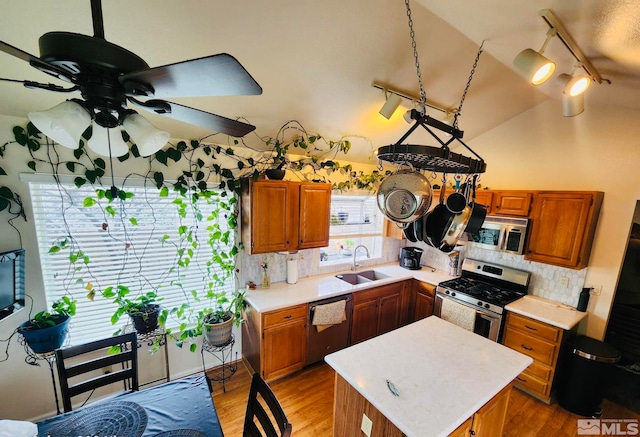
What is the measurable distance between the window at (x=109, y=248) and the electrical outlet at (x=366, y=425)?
6.41ft

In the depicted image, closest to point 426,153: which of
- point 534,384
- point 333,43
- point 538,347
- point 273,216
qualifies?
point 333,43

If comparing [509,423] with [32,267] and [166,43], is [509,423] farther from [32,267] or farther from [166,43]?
[32,267]

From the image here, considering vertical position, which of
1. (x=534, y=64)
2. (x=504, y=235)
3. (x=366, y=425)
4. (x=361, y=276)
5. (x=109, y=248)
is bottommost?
(x=366, y=425)

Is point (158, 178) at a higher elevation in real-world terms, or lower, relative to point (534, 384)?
higher

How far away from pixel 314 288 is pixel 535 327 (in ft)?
7.33

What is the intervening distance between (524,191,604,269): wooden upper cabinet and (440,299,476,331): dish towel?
86cm

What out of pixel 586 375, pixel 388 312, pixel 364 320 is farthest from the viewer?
pixel 388 312

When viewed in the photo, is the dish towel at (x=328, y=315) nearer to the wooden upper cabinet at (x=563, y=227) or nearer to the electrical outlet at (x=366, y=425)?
the electrical outlet at (x=366, y=425)

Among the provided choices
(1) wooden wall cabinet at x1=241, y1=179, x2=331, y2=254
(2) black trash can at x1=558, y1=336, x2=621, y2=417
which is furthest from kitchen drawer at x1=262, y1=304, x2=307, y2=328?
(2) black trash can at x1=558, y1=336, x2=621, y2=417

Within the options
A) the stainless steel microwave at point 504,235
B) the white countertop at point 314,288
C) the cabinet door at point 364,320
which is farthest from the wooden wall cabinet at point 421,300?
the stainless steel microwave at point 504,235

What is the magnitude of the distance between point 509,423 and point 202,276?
3.16 metres

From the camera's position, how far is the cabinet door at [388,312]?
331 cm

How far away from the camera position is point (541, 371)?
2.51m

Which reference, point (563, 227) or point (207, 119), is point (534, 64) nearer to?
point (207, 119)
